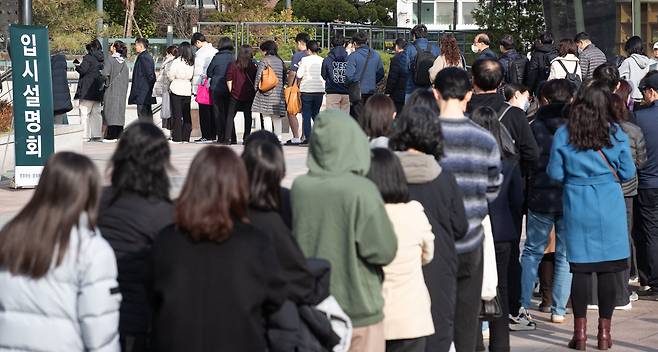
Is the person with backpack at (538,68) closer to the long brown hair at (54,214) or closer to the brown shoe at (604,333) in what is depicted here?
the brown shoe at (604,333)

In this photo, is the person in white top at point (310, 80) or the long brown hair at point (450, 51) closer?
the long brown hair at point (450, 51)

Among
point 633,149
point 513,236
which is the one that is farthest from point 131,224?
point 633,149

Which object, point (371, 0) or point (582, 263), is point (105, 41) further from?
point (371, 0)

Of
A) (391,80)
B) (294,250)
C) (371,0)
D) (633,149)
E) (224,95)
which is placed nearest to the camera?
(294,250)

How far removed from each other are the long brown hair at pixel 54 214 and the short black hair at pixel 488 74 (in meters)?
3.98

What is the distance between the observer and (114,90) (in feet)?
65.5

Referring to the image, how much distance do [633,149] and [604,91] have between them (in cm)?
132

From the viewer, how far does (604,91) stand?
8359 millimetres

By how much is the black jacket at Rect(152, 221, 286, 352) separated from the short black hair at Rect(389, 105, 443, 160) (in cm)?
174

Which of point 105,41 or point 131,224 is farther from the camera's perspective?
point 105,41

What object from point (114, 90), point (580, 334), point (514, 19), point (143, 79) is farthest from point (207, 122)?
point (514, 19)

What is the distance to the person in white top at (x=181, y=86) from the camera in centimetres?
1969

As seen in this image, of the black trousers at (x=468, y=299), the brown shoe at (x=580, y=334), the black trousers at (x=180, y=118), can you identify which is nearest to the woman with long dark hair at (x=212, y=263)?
the black trousers at (x=468, y=299)

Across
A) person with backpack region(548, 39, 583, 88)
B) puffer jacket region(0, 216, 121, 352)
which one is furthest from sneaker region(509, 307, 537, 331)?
person with backpack region(548, 39, 583, 88)
